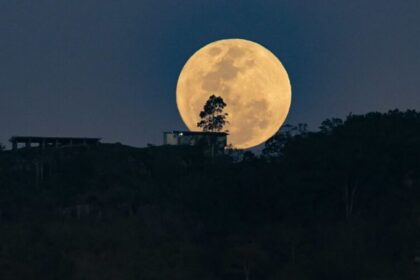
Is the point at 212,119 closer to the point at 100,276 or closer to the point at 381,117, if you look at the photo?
the point at 381,117

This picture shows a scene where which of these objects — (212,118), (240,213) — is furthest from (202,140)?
(240,213)

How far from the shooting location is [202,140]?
118625 millimetres

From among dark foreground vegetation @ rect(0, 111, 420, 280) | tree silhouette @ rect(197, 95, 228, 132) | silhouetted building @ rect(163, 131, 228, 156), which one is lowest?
dark foreground vegetation @ rect(0, 111, 420, 280)

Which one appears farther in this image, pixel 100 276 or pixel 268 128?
pixel 268 128

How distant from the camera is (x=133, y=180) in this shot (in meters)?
106

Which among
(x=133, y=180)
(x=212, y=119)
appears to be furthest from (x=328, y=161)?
(x=212, y=119)

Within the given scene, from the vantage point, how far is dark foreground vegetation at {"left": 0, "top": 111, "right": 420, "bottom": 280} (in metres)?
86.6

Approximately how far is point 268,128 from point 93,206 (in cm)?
2815

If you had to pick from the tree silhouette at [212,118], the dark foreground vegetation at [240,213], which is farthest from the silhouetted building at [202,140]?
the dark foreground vegetation at [240,213]

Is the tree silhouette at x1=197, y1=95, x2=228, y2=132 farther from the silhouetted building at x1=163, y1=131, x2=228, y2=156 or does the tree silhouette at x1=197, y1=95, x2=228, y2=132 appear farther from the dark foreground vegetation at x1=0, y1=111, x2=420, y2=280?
the dark foreground vegetation at x1=0, y1=111, x2=420, y2=280

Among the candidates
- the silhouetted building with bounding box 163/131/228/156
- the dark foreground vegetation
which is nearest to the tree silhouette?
the silhouetted building with bounding box 163/131/228/156

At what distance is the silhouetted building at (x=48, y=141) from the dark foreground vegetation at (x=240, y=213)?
634 cm

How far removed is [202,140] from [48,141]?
52.8 feet

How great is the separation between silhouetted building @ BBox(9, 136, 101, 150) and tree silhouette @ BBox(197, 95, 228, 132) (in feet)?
39.4
